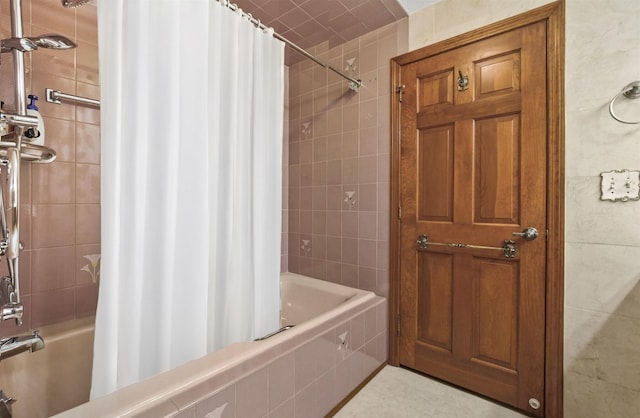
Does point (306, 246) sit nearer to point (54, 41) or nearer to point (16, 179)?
point (16, 179)

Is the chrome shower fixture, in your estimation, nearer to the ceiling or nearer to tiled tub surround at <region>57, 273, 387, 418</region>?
tiled tub surround at <region>57, 273, 387, 418</region>

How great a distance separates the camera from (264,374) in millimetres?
1017

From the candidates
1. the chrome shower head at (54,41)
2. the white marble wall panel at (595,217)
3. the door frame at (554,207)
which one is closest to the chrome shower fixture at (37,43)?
the chrome shower head at (54,41)

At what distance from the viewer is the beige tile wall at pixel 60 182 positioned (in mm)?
1270

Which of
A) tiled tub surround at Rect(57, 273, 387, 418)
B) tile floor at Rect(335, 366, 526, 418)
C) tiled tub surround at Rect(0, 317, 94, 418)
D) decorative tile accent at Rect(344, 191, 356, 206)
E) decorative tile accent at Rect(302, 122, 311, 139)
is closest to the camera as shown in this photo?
tiled tub surround at Rect(57, 273, 387, 418)

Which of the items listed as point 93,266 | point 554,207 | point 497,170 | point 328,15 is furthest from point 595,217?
point 93,266

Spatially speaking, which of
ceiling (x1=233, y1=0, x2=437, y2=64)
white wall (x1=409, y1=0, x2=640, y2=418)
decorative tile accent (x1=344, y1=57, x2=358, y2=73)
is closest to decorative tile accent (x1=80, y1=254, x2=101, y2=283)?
ceiling (x1=233, y1=0, x2=437, y2=64)

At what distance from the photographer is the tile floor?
1381mm

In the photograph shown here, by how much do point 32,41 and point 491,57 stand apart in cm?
191

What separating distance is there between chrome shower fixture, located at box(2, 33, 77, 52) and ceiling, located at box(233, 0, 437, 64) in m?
1.16

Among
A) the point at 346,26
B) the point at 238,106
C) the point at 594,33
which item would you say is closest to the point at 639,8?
the point at 594,33

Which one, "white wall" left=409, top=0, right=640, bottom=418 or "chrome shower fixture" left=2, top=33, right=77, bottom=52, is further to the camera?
"white wall" left=409, top=0, right=640, bottom=418

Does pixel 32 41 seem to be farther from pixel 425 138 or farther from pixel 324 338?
pixel 425 138

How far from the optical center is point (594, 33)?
1.23 m
